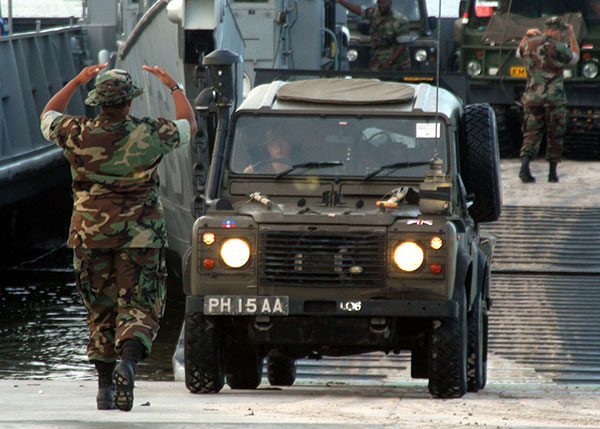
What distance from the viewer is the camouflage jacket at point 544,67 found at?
1460 centimetres

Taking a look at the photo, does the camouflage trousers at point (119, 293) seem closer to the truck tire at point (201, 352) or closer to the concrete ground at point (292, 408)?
the concrete ground at point (292, 408)

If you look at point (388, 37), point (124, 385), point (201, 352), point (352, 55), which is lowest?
point (352, 55)

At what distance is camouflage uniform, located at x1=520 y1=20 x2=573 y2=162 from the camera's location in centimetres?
1462

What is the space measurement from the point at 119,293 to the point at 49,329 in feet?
25.7

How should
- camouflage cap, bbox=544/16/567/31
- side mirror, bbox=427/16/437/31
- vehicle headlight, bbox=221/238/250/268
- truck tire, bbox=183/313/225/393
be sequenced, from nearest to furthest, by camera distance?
vehicle headlight, bbox=221/238/250/268 < truck tire, bbox=183/313/225/393 < camouflage cap, bbox=544/16/567/31 < side mirror, bbox=427/16/437/31

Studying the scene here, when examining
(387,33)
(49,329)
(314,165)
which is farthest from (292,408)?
(387,33)

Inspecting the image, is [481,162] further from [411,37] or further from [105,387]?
[411,37]

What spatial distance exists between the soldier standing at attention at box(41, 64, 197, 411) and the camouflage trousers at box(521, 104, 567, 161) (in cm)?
954

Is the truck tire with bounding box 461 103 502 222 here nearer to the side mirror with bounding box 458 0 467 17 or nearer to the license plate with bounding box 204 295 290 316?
the license plate with bounding box 204 295 290 316

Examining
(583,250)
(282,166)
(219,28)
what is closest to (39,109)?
A: (219,28)

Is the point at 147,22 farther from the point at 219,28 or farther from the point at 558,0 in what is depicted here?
the point at 558,0

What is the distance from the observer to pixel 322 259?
6.88 meters

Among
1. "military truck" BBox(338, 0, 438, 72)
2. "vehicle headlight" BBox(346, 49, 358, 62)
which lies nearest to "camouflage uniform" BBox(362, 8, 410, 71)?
"military truck" BBox(338, 0, 438, 72)

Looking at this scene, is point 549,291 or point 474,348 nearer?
point 474,348
